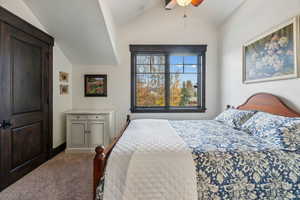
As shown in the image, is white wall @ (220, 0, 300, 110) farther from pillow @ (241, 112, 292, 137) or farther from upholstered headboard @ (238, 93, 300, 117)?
pillow @ (241, 112, 292, 137)

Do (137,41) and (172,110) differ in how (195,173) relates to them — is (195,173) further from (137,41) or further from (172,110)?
(137,41)

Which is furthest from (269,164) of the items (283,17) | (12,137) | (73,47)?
(73,47)

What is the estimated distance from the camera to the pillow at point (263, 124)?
1824 mm

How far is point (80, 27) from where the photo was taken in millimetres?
3053

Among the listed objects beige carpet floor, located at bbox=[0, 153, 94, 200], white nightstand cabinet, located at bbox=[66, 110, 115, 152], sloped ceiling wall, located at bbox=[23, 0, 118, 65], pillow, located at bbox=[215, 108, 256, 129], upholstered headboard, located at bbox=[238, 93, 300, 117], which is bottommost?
beige carpet floor, located at bbox=[0, 153, 94, 200]

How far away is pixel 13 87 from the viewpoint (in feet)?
7.74

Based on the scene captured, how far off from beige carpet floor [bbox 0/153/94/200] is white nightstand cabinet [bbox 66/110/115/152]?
529 mm

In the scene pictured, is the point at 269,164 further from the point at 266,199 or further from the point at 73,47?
the point at 73,47

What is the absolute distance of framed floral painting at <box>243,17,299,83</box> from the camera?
2.11 metres

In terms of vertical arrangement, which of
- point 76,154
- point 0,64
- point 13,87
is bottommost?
point 76,154

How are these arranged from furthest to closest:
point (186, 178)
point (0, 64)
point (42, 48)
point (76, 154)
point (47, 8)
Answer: point (76, 154)
point (42, 48)
point (47, 8)
point (0, 64)
point (186, 178)

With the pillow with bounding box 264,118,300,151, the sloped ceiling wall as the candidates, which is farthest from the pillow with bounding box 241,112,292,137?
the sloped ceiling wall

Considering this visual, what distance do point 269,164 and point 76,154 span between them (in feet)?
10.7

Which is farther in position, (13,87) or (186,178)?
(13,87)
